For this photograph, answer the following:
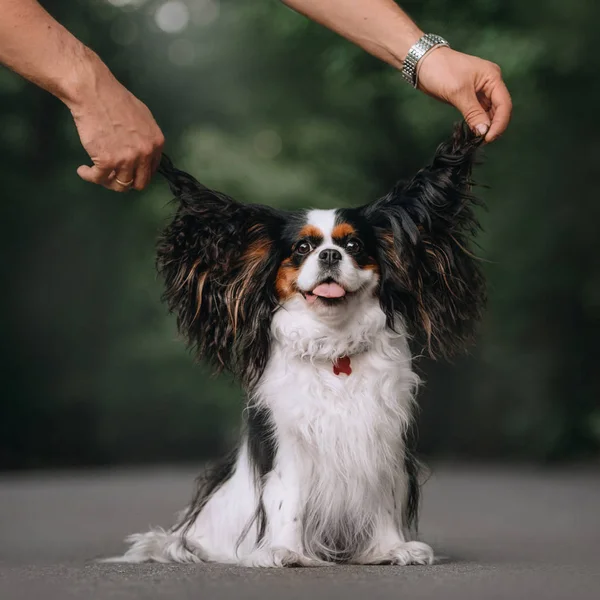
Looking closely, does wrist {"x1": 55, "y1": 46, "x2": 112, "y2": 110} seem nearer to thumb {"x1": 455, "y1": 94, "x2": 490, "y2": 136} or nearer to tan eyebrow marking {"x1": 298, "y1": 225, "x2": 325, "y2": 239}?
tan eyebrow marking {"x1": 298, "y1": 225, "x2": 325, "y2": 239}

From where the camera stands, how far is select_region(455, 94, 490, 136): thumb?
9.34 ft

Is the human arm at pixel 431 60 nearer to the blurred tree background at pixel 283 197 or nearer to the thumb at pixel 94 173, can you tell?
the thumb at pixel 94 173

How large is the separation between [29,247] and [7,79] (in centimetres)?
115

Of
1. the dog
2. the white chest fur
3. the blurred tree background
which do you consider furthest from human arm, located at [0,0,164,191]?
the blurred tree background

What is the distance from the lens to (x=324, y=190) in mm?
7867

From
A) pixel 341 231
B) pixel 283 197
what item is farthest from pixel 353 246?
pixel 283 197

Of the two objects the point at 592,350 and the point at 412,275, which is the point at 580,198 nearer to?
the point at 592,350

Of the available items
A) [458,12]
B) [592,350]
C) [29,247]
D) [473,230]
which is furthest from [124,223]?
[473,230]

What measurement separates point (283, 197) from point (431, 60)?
16.0 ft

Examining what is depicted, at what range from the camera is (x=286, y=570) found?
275 cm

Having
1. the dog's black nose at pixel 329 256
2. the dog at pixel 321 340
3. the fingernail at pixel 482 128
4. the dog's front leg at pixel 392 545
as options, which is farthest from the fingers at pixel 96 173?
the dog's front leg at pixel 392 545

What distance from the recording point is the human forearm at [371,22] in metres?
2.93

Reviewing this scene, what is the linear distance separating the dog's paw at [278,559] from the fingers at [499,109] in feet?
3.83

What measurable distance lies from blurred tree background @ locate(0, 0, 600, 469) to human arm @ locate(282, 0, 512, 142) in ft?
15.1
